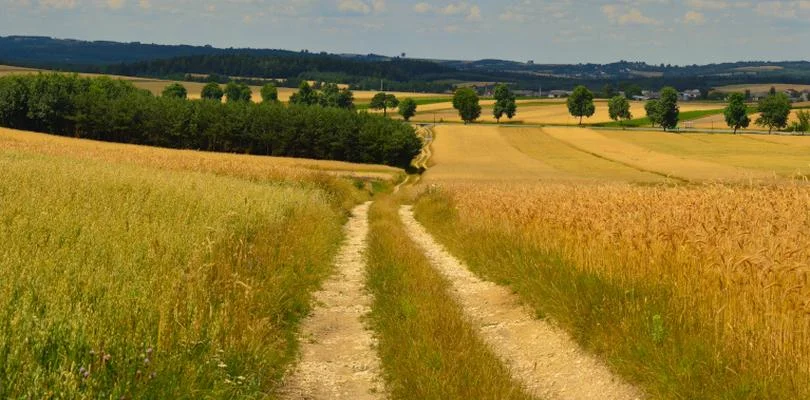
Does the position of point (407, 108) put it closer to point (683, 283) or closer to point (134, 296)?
point (683, 283)

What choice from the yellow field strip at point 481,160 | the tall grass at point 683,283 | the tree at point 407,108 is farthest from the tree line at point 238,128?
the tree at point 407,108

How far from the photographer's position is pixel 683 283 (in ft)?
32.7

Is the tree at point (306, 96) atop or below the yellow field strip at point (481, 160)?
Answer: atop

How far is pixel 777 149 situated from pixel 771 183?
3482 inches

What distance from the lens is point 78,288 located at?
7770 millimetres

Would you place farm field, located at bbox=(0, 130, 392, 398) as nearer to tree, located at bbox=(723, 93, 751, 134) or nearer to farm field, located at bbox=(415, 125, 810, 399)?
farm field, located at bbox=(415, 125, 810, 399)

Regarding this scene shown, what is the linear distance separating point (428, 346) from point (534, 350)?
2.23 m

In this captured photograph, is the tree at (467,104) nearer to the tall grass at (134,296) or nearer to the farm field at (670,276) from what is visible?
the farm field at (670,276)

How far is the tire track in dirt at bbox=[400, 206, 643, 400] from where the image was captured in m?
8.95

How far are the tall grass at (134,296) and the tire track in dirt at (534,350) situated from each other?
3021mm

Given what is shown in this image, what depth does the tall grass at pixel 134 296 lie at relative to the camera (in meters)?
6.10

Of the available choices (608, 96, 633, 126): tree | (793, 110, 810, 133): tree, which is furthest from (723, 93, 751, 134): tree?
(608, 96, 633, 126): tree

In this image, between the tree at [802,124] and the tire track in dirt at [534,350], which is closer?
the tire track in dirt at [534,350]

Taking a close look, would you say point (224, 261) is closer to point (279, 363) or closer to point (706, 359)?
point (279, 363)
